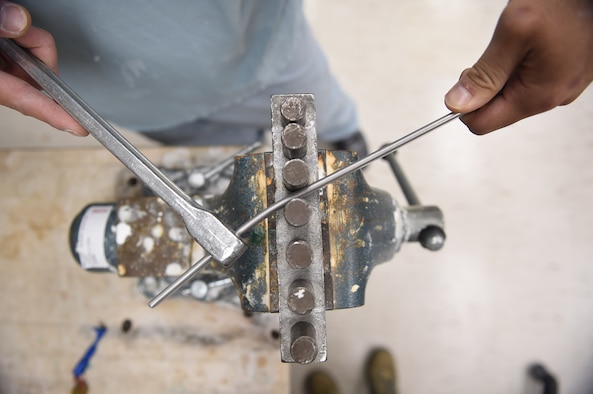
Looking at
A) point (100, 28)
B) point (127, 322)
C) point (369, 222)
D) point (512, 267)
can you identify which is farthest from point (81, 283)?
point (512, 267)

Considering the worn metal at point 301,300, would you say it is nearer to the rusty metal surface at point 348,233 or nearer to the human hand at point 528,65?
the rusty metal surface at point 348,233

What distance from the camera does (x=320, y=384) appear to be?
120 cm

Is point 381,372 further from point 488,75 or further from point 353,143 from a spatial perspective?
point 488,75

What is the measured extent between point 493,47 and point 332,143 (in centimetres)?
89

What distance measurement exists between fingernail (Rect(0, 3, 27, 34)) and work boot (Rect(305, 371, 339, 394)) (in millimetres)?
1204

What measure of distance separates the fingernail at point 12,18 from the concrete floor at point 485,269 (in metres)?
0.96

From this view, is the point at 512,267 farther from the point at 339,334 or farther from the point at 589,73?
the point at 589,73

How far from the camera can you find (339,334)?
1285 millimetres

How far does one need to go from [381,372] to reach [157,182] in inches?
42.7

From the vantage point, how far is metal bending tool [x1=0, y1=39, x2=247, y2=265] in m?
0.38

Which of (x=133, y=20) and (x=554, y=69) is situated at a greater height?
(x=133, y=20)

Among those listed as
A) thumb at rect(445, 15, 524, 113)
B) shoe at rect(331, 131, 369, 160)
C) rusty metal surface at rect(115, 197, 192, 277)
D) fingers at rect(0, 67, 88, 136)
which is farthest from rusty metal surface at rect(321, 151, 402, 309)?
shoe at rect(331, 131, 369, 160)

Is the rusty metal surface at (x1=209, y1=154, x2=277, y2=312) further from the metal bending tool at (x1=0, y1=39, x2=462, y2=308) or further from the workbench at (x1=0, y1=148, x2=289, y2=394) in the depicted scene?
the workbench at (x1=0, y1=148, x2=289, y2=394)

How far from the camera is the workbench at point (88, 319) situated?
2.32 feet
